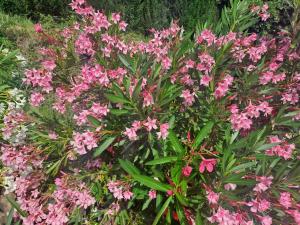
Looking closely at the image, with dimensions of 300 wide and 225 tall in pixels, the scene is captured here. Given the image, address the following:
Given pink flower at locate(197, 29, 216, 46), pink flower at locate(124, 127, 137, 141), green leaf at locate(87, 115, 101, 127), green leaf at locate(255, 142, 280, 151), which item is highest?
pink flower at locate(197, 29, 216, 46)

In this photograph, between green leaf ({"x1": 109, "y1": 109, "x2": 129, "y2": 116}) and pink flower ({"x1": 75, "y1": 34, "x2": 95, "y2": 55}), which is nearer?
green leaf ({"x1": 109, "y1": 109, "x2": 129, "y2": 116})

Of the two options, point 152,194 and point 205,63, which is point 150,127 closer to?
point 152,194

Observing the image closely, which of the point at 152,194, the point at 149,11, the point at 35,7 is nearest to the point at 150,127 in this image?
the point at 152,194

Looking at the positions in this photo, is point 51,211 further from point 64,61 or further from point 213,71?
point 213,71

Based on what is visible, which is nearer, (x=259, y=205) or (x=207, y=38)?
(x=259, y=205)

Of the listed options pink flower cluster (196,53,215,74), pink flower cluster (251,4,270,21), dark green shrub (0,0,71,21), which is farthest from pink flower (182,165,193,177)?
dark green shrub (0,0,71,21)

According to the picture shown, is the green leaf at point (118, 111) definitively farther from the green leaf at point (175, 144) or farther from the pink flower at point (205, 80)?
the pink flower at point (205, 80)

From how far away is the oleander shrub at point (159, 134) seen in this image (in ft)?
8.26

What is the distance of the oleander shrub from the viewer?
8.26ft

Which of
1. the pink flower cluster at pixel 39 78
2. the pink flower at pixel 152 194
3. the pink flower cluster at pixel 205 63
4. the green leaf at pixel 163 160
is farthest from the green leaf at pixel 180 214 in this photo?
the pink flower cluster at pixel 39 78

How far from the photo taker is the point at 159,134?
2.50 metres

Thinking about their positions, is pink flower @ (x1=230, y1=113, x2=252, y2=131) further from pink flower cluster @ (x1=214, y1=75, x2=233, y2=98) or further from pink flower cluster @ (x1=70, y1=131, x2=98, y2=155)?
pink flower cluster @ (x1=70, y1=131, x2=98, y2=155)

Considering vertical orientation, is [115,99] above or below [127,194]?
above

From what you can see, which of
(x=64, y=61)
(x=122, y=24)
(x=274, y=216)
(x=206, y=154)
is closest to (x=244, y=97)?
(x=206, y=154)
